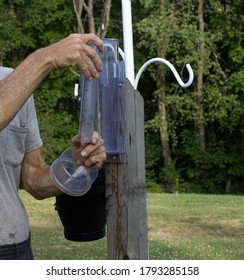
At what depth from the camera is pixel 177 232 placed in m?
10.4

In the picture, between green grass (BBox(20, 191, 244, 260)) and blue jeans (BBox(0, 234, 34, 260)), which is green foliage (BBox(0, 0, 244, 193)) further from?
blue jeans (BBox(0, 234, 34, 260))

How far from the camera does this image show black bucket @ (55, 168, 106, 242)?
316cm

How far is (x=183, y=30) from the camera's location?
85.1 feet

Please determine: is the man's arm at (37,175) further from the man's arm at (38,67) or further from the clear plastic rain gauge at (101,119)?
the man's arm at (38,67)

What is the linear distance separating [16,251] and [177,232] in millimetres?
7937

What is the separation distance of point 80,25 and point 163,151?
5.46 m

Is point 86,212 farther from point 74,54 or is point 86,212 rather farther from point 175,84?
point 175,84

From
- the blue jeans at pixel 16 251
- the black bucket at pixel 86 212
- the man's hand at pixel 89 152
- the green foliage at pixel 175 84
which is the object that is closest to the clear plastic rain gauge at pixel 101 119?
the man's hand at pixel 89 152

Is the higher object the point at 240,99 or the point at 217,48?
the point at 217,48

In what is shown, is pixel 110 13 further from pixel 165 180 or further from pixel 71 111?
pixel 165 180

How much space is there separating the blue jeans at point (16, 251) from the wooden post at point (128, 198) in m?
0.62

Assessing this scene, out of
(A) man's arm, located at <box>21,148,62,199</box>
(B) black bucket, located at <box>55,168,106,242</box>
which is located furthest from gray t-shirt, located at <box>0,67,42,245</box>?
(B) black bucket, located at <box>55,168,106,242</box>
